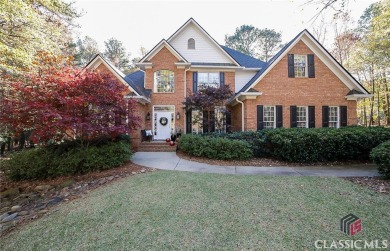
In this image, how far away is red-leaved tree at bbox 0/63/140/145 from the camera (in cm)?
652

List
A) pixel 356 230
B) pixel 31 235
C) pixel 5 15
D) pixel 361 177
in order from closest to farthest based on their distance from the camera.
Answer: pixel 356 230, pixel 31 235, pixel 361 177, pixel 5 15

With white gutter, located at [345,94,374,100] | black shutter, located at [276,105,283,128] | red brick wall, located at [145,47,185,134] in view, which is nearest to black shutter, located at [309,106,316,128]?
black shutter, located at [276,105,283,128]

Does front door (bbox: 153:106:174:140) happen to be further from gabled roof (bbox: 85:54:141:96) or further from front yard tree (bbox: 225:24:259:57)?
front yard tree (bbox: 225:24:259:57)

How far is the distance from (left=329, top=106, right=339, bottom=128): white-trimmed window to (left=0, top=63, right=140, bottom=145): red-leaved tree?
12666 mm

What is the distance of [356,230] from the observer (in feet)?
10.1

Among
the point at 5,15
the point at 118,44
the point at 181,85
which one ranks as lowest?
the point at 181,85

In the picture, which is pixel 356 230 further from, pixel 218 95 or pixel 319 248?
pixel 218 95

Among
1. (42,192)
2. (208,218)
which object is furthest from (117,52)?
(208,218)

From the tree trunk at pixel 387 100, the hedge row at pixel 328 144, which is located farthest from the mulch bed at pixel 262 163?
the tree trunk at pixel 387 100

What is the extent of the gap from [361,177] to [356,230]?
4112 mm

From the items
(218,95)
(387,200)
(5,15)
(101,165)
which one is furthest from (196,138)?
(5,15)

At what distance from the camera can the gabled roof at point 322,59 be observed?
11.8 meters

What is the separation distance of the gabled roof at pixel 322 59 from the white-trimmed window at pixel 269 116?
6.01 ft

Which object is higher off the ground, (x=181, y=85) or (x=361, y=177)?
(x=181, y=85)
